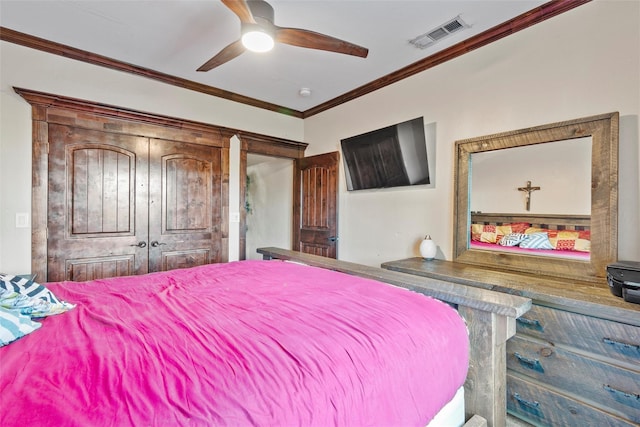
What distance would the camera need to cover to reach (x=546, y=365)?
1646 mm

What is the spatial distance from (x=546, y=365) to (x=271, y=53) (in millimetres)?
2992

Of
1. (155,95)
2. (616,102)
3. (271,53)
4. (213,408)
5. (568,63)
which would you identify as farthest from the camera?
(155,95)

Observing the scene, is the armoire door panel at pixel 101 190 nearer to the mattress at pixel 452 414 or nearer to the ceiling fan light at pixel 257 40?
the ceiling fan light at pixel 257 40

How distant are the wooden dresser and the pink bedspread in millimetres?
798

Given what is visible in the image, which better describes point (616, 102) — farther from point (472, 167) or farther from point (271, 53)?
point (271, 53)

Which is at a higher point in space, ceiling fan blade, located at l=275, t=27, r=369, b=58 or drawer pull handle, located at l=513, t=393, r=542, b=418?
ceiling fan blade, located at l=275, t=27, r=369, b=58

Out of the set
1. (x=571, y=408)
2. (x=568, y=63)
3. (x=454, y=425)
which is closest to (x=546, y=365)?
(x=571, y=408)

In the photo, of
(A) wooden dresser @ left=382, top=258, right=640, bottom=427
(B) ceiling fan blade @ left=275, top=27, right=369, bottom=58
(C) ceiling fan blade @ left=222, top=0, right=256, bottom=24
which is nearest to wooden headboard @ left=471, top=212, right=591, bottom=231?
(A) wooden dresser @ left=382, top=258, right=640, bottom=427

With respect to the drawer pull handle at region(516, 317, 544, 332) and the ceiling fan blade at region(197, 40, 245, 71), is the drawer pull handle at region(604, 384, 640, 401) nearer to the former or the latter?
the drawer pull handle at region(516, 317, 544, 332)

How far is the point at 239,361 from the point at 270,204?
170 inches

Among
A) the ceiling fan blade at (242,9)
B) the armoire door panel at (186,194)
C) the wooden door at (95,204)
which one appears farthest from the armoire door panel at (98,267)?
the ceiling fan blade at (242,9)

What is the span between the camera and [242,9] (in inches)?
65.7

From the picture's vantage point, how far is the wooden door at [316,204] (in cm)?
379

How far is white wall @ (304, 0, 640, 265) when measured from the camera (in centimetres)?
182
